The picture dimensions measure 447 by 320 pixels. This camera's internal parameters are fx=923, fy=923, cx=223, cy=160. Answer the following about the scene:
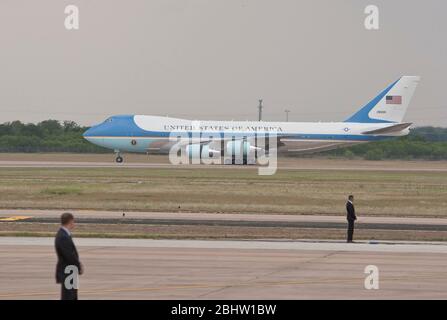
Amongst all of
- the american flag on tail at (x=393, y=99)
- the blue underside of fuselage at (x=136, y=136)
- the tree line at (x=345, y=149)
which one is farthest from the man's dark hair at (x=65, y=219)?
the tree line at (x=345, y=149)

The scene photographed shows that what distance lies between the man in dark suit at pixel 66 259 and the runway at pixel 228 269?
9.38 feet

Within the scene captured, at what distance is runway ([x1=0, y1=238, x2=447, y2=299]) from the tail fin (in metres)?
68.8

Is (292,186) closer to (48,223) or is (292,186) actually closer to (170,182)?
(170,182)

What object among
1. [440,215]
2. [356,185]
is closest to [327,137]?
[356,185]

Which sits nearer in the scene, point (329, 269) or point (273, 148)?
point (329, 269)

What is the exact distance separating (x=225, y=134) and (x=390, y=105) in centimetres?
2012

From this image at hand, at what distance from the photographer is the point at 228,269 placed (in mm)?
24359

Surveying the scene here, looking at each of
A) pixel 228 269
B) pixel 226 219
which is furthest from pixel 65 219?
pixel 226 219

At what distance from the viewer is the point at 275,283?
21922 mm

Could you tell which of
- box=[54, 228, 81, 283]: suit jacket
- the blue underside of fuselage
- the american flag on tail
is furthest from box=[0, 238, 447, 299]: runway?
the american flag on tail

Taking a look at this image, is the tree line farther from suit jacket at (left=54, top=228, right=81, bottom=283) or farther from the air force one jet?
suit jacket at (left=54, top=228, right=81, bottom=283)

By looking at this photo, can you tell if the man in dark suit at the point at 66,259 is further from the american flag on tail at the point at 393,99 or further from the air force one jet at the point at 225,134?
the american flag on tail at the point at 393,99

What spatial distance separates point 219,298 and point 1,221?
67.4ft

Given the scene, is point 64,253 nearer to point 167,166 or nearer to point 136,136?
point 167,166
